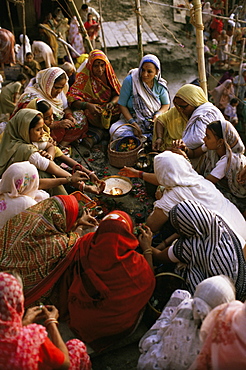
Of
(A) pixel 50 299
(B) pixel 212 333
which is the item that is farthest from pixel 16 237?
(B) pixel 212 333

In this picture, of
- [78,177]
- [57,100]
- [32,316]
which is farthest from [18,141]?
[32,316]

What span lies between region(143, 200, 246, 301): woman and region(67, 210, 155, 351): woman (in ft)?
1.24

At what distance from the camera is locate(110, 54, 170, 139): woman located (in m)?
5.12

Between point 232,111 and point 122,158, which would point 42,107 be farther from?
point 232,111

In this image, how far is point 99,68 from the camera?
17.2 ft

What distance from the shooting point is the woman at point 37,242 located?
9.37 ft

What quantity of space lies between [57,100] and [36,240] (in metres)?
2.84

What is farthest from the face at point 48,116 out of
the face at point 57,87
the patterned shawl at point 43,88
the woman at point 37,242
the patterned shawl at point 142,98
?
the woman at point 37,242

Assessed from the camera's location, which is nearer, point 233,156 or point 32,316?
point 32,316

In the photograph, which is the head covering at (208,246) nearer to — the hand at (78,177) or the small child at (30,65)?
the hand at (78,177)

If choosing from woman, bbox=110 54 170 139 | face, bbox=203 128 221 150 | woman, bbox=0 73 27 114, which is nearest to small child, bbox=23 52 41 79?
woman, bbox=0 73 27 114

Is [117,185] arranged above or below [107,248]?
below

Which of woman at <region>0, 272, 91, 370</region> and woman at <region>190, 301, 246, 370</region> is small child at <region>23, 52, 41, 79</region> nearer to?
woman at <region>0, 272, 91, 370</region>

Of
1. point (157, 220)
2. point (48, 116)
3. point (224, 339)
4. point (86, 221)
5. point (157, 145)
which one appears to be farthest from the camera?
point (157, 145)
